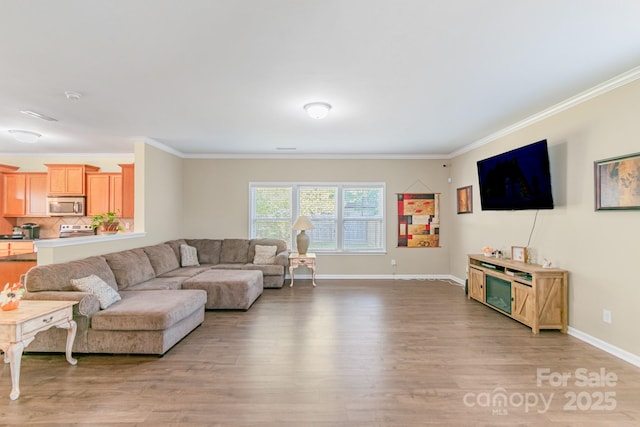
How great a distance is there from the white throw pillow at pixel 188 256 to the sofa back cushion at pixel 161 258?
0.15 metres

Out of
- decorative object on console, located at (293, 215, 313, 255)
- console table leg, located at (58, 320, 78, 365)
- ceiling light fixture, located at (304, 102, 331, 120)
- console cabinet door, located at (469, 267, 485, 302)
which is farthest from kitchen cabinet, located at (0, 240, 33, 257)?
console cabinet door, located at (469, 267, 485, 302)

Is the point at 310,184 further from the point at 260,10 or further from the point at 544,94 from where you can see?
the point at 260,10

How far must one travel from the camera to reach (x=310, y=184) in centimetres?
670

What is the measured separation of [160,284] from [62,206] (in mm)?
3883

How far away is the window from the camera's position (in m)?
6.72

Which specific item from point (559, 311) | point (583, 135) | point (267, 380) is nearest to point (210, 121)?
point (267, 380)

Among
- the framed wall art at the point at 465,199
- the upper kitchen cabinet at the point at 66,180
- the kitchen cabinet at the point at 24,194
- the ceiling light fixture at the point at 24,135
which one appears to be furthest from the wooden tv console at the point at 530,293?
the kitchen cabinet at the point at 24,194

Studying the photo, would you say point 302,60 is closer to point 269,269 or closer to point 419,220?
point 269,269

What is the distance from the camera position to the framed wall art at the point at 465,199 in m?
5.77

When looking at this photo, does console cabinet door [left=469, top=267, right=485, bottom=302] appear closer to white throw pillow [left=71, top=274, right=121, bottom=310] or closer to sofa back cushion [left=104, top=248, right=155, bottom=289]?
white throw pillow [left=71, top=274, right=121, bottom=310]

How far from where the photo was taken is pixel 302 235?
6.19 m

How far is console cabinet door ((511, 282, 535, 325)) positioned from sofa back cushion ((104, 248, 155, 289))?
5.05 metres

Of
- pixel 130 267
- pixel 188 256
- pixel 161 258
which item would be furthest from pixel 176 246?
pixel 130 267

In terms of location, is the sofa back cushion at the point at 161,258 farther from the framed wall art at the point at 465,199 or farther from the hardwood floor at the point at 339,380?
the framed wall art at the point at 465,199
